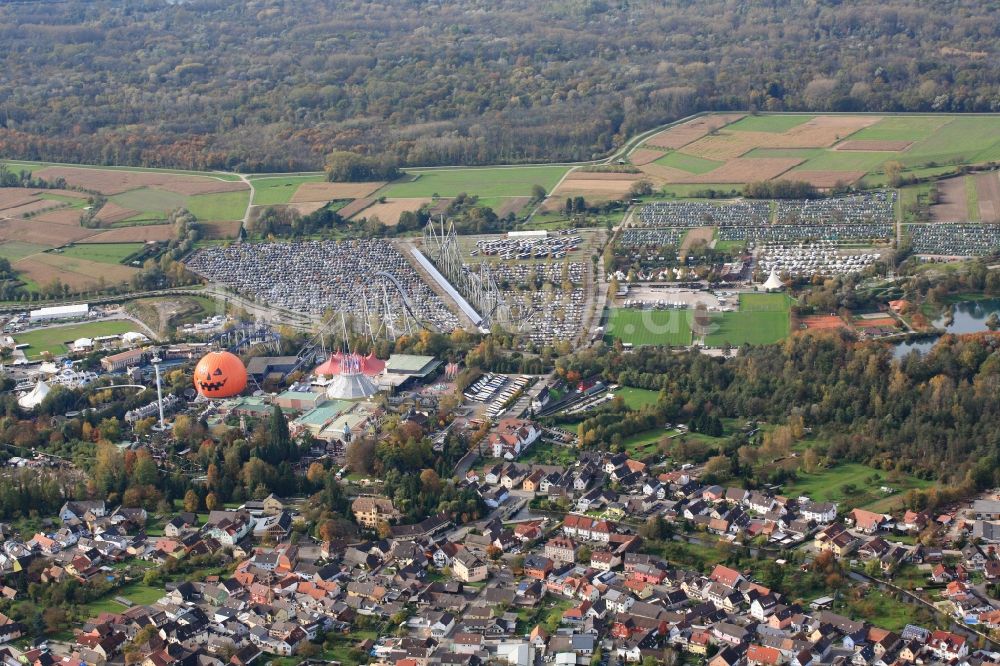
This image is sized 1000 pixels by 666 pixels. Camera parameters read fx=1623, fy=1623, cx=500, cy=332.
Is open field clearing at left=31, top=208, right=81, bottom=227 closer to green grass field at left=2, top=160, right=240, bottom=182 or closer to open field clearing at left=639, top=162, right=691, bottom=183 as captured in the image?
green grass field at left=2, top=160, right=240, bottom=182

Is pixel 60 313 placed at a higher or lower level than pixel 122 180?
higher

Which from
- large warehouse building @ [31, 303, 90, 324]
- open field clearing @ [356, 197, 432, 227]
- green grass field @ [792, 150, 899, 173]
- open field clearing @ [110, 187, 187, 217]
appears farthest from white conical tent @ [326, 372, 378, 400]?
green grass field @ [792, 150, 899, 173]

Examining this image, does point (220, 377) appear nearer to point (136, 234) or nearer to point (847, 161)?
point (136, 234)

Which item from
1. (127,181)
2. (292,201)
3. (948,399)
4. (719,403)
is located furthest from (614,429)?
(127,181)

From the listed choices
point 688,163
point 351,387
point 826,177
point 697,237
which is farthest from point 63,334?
point 826,177

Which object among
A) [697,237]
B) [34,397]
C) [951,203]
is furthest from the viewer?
[951,203]

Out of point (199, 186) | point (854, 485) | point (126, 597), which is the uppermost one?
point (126, 597)

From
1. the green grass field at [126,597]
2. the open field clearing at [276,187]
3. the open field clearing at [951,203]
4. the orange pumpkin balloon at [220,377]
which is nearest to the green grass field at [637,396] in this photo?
the orange pumpkin balloon at [220,377]
